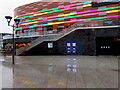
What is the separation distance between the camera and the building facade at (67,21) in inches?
697

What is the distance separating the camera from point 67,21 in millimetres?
32438

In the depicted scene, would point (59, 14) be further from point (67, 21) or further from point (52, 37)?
point (52, 37)

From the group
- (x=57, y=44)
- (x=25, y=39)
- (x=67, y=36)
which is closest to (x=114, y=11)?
(x=67, y=36)

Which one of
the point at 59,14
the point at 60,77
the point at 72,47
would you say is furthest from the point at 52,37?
the point at 59,14

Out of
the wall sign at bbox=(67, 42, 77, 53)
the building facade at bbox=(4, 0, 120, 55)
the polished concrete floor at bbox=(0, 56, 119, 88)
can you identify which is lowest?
the polished concrete floor at bbox=(0, 56, 119, 88)

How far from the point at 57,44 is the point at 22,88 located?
1537 centimetres

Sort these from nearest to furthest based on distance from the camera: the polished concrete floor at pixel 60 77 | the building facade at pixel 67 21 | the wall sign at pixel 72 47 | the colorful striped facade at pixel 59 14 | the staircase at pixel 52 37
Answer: the polished concrete floor at pixel 60 77
the building facade at pixel 67 21
the wall sign at pixel 72 47
the staircase at pixel 52 37
the colorful striped facade at pixel 59 14

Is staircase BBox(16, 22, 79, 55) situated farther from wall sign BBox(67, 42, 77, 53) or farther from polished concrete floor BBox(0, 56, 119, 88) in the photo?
polished concrete floor BBox(0, 56, 119, 88)

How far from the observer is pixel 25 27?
1549 inches

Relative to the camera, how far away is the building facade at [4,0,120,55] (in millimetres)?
17703

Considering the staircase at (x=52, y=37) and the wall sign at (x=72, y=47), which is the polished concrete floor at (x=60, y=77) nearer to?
the wall sign at (x=72, y=47)

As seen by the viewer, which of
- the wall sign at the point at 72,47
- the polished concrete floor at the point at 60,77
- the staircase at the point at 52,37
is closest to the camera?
the polished concrete floor at the point at 60,77

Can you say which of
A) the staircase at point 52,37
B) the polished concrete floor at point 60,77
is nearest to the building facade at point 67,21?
the staircase at point 52,37

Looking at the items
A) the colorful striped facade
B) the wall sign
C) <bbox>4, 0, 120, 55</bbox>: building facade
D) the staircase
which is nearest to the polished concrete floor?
the wall sign
